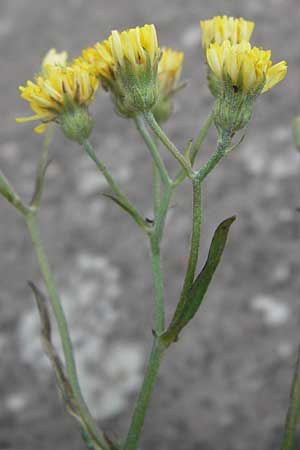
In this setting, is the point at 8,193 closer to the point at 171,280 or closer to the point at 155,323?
the point at 155,323

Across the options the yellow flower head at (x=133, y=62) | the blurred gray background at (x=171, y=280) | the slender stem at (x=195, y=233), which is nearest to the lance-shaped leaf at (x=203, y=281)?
the slender stem at (x=195, y=233)

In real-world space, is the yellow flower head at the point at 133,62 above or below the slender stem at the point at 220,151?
above

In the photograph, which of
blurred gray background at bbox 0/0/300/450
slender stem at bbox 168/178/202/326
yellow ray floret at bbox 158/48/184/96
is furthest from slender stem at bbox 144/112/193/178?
blurred gray background at bbox 0/0/300/450

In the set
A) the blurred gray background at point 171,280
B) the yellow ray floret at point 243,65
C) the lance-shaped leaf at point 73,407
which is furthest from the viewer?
the blurred gray background at point 171,280

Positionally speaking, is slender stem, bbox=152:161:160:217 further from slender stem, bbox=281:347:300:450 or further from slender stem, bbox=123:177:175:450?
slender stem, bbox=281:347:300:450

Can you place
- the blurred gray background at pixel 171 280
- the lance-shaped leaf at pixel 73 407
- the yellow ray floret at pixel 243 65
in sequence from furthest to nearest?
the blurred gray background at pixel 171 280 < the lance-shaped leaf at pixel 73 407 < the yellow ray floret at pixel 243 65

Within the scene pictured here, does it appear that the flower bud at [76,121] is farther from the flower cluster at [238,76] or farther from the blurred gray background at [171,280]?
the blurred gray background at [171,280]
